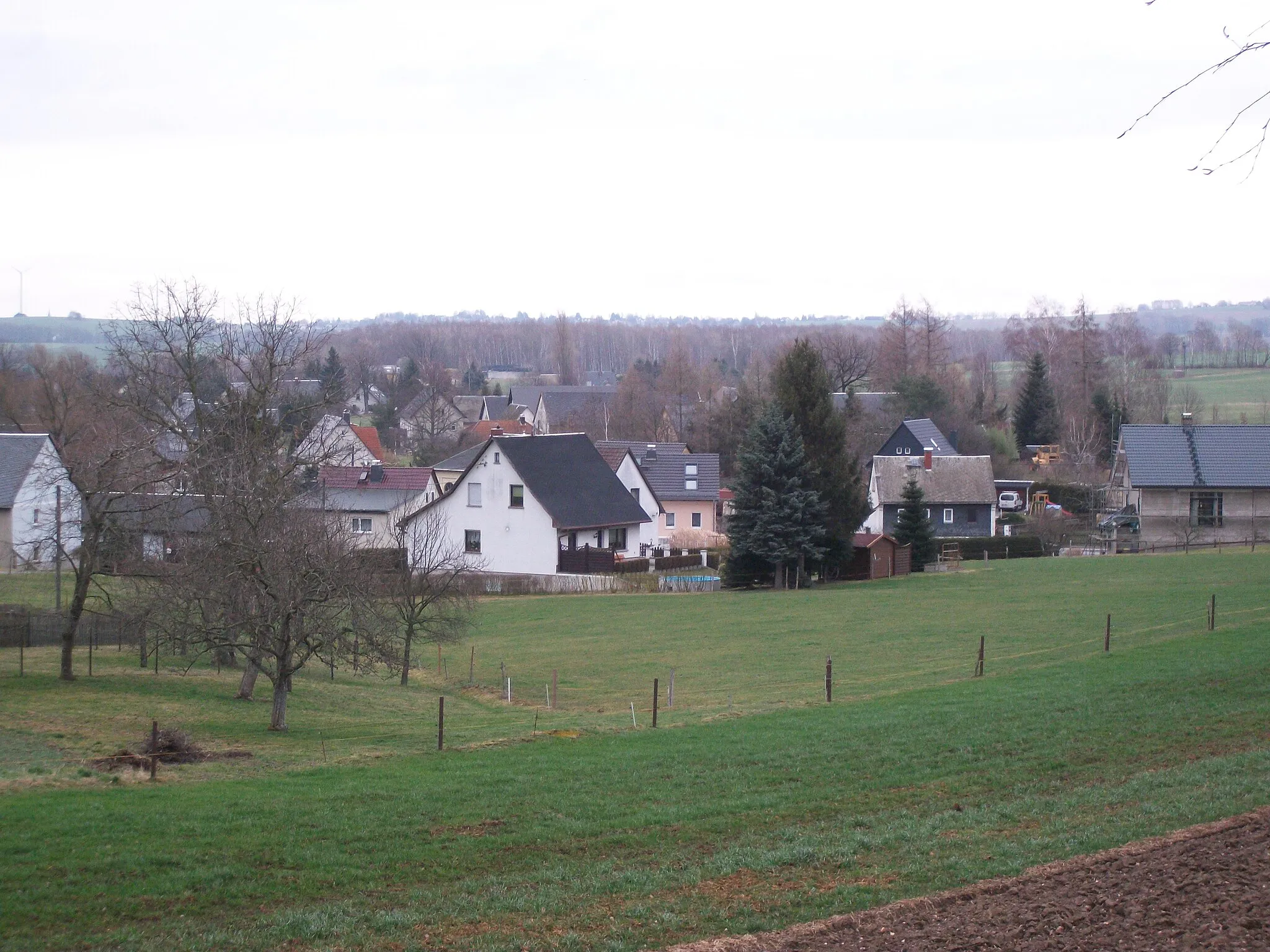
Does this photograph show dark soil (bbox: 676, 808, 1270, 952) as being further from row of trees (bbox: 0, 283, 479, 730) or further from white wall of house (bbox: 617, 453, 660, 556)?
white wall of house (bbox: 617, 453, 660, 556)

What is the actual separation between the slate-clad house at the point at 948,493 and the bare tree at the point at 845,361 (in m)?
25.3

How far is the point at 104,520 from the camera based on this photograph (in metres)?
27.2

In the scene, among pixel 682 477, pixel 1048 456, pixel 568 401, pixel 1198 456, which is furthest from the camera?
pixel 568 401

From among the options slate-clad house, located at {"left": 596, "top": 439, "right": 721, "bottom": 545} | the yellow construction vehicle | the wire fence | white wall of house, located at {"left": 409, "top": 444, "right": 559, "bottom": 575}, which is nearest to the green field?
the wire fence

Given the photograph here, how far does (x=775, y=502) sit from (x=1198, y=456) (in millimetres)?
24581

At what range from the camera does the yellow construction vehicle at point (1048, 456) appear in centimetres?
9062

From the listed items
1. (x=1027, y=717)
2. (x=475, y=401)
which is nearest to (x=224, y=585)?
(x=1027, y=717)

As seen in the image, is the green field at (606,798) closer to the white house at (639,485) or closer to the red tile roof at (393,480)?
the red tile roof at (393,480)

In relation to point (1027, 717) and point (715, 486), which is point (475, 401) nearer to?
point (715, 486)

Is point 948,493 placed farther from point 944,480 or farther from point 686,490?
point 686,490

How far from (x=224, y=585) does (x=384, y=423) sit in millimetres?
85943

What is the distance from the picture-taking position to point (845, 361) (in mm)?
104750

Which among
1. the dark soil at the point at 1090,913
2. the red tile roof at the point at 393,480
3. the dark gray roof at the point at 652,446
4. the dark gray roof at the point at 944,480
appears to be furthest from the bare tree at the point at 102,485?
the dark gray roof at the point at 944,480

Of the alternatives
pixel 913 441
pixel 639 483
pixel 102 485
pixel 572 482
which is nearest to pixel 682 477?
pixel 639 483
